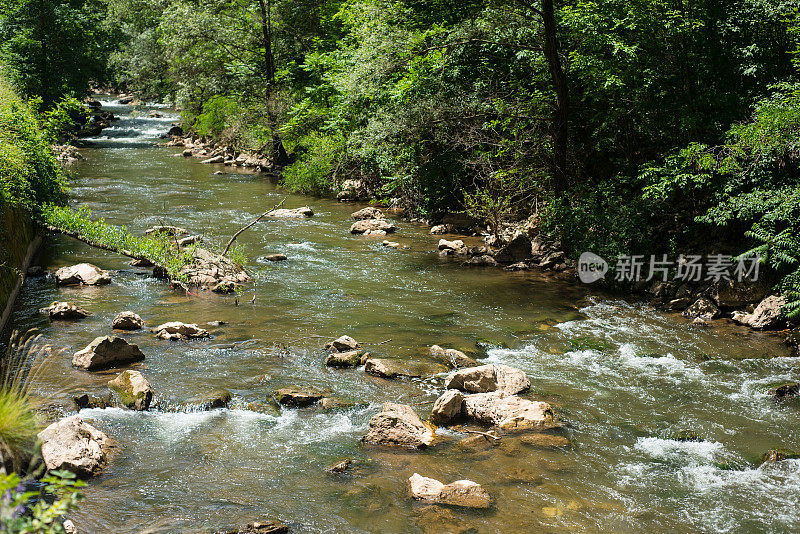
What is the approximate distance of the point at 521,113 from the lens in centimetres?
1650

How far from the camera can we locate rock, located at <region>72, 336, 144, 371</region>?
381 inches

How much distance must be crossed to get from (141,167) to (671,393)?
2794cm

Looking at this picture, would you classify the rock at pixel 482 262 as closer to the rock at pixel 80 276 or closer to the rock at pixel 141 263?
the rock at pixel 141 263

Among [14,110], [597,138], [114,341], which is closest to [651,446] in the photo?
[114,341]

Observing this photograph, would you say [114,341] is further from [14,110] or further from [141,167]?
[141,167]

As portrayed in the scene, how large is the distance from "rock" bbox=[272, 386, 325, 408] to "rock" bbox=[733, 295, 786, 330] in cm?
818

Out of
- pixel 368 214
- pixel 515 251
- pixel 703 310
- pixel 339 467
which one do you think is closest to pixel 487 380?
pixel 339 467

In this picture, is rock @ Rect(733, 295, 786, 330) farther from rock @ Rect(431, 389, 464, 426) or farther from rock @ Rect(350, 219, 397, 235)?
rock @ Rect(350, 219, 397, 235)

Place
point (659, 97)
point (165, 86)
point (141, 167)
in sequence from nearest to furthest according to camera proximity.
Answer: point (659, 97) → point (141, 167) → point (165, 86)

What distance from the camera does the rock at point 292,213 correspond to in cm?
2207

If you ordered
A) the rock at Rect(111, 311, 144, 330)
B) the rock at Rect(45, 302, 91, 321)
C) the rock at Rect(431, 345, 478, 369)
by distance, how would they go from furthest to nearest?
the rock at Rect(45, 302, 91, 321) < the rock at Rect(111, 311, 144, 330) < the rock at Rect(431, 345, 478, 369)

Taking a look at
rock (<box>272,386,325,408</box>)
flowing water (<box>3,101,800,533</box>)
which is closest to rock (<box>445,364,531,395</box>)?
flowing water (<box>3,101,800,533</box>)

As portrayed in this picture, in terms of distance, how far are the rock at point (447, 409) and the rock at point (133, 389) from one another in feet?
12.8

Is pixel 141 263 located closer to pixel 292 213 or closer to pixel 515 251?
pixel 292 213
